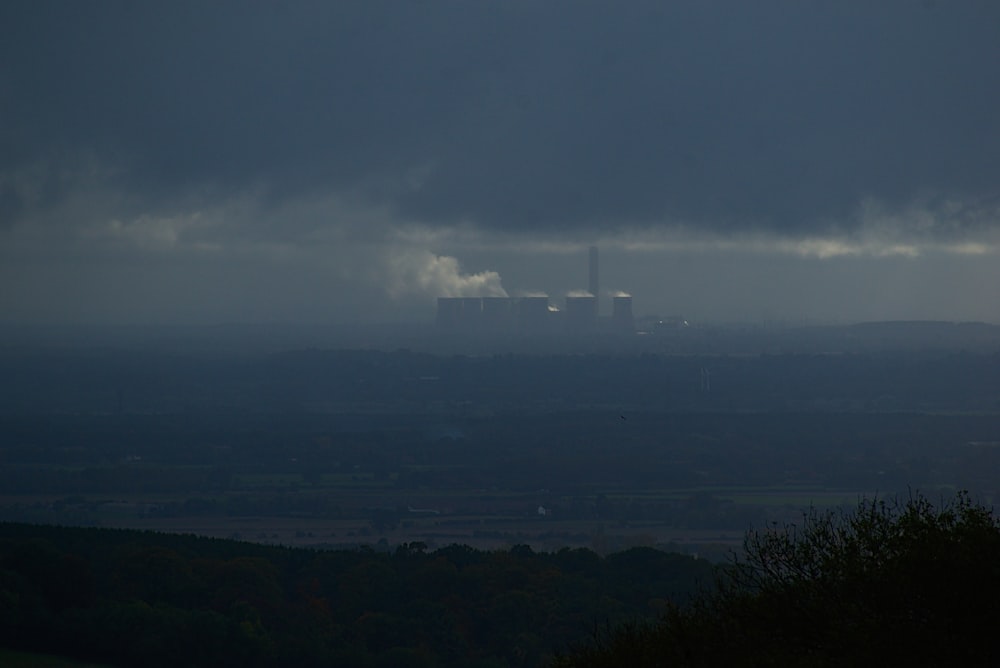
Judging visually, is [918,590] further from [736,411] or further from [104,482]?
[736,411]

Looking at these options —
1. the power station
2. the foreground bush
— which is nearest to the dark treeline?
the foreground bush

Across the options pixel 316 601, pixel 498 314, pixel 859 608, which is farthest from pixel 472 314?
pixel 859 608

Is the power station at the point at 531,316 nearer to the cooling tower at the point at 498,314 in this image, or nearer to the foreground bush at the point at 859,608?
the cooling tower at the point at 498,314

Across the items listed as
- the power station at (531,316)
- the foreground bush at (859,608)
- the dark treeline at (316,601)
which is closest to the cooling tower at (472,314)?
the power station at (531,316)

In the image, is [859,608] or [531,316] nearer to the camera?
[859,608]

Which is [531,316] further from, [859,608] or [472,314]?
[859,608]

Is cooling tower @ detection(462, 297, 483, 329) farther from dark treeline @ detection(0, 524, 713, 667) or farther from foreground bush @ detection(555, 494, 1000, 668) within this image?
foreground bush @ detection(555, 494, 1000, 668)

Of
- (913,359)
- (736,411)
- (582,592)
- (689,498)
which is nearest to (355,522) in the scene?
(689,498)
